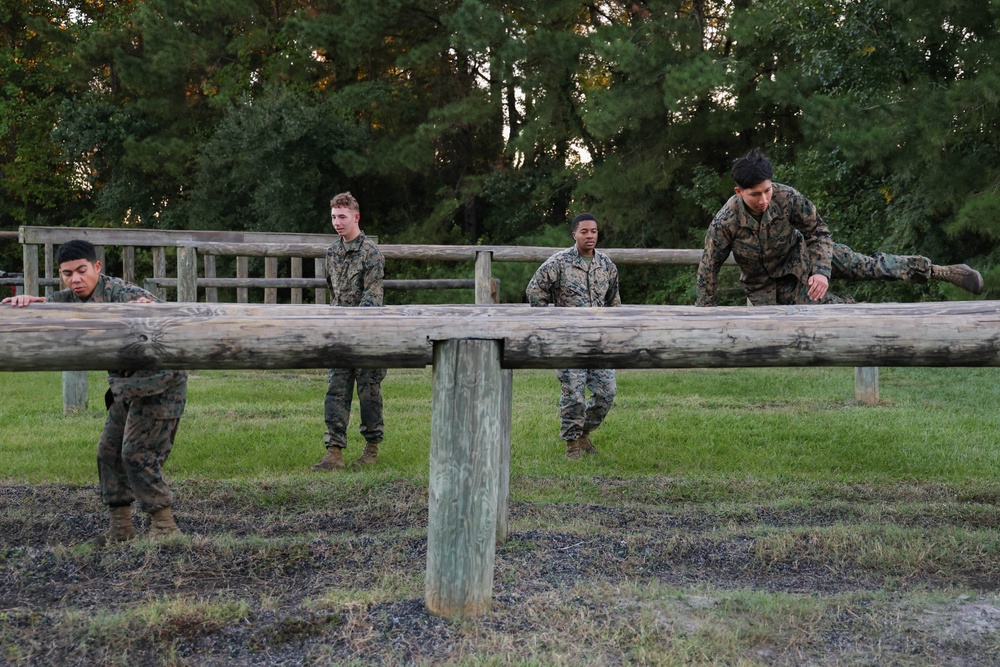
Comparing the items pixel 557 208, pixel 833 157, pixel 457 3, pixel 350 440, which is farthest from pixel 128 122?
pixel 350 440

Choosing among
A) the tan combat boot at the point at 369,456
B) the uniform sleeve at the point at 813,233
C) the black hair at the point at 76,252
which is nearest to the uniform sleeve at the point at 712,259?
the uniform sleeve at the point at 813,233

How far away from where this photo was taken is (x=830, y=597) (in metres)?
4.23

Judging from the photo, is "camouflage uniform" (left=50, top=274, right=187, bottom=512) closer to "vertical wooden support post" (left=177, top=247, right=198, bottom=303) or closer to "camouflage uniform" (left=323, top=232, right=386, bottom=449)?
"camouflage uniform" (left=323, top=232, right=386, bottom=449)

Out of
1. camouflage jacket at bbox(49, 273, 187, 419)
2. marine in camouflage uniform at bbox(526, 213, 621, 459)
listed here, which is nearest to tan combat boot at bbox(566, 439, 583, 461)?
marine in camouflage uniform at bbox(526, 213, 621, 459)

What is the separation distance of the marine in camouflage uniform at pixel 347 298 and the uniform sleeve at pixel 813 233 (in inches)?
114

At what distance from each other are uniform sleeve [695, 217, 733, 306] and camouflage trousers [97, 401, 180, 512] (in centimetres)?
331

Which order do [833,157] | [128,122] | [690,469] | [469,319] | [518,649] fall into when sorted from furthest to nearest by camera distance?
[128,122] → [833,157] → [690,469] → [469,319] → [518,649]

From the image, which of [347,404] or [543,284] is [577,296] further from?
[347,404]

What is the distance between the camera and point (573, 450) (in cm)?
773

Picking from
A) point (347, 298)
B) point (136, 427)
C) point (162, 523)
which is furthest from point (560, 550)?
point (347, 298)

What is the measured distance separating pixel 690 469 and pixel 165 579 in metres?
4.10

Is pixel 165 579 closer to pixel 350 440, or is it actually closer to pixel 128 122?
pixel 350 440

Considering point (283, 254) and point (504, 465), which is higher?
point (283, 254)

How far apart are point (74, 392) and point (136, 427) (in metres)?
5.25
